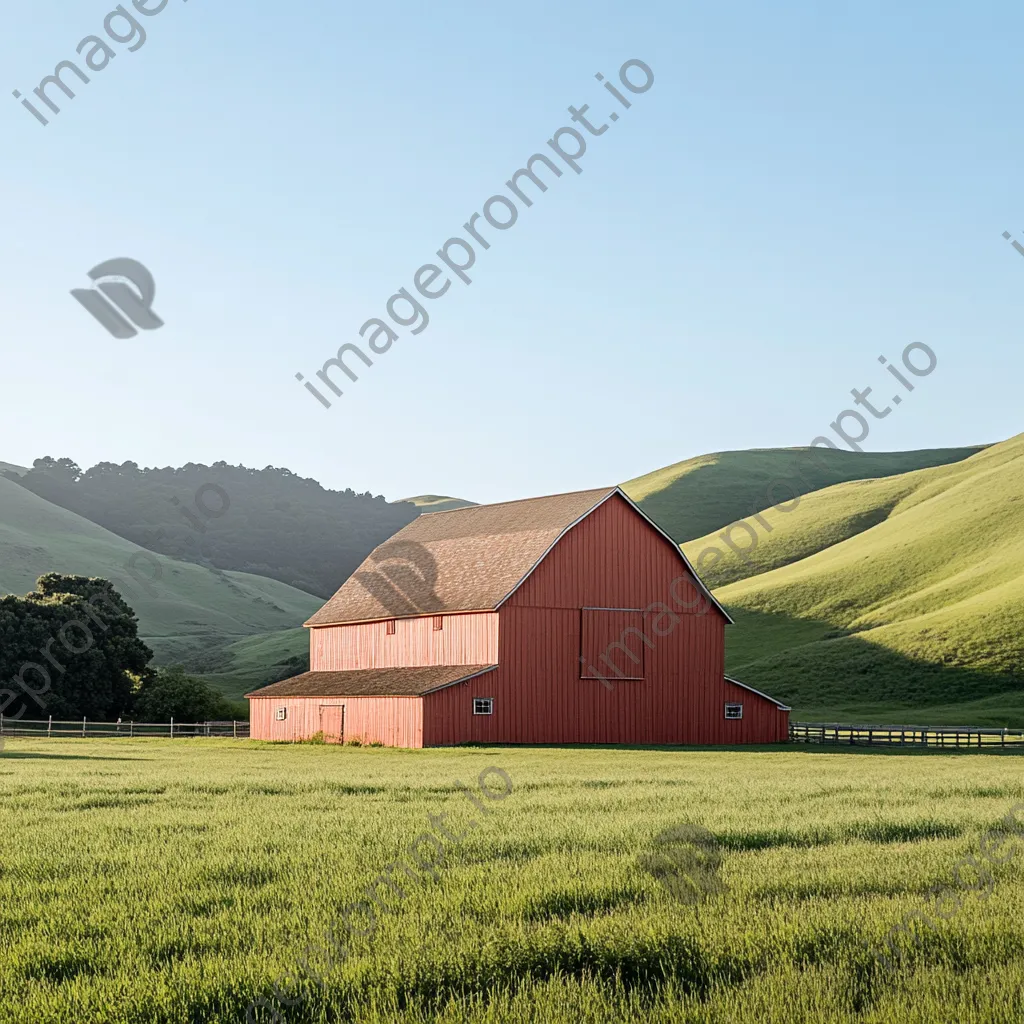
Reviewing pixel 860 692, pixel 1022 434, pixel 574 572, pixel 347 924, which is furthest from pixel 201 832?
pixel 1022 434

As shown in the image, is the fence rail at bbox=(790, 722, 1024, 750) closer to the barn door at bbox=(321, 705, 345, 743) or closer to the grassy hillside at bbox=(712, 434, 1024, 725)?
the grassy hillside at bbox=(712, 434, 1024, 725)

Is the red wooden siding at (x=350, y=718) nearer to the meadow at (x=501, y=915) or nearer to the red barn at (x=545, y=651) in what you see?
the red barn at (x=545, y=651)

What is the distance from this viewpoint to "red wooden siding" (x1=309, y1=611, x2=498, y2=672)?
52.8 metres

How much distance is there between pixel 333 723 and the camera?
55719 mm

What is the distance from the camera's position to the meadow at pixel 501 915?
291 inches

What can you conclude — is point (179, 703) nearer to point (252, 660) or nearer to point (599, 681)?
point (599, 681)

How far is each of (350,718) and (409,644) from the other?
15.7ft

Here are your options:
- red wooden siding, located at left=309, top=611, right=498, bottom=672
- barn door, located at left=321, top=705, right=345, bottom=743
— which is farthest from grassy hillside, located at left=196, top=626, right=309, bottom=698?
barn door, located at left=321, top=705, right=345, bottom=743

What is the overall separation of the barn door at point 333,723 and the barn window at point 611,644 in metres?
10.7

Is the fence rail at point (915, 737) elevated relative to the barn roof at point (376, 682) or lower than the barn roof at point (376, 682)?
lower

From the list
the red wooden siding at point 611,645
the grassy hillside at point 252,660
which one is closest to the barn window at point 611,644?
the red wooden siding at point 611,645

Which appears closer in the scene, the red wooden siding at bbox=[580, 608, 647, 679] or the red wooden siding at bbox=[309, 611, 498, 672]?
the red wooden siding at bbox=[309, 611, 498, 672]

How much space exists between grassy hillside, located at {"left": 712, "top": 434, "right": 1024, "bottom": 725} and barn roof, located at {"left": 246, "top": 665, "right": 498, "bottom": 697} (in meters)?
37.5

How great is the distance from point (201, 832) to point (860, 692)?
8247cm
